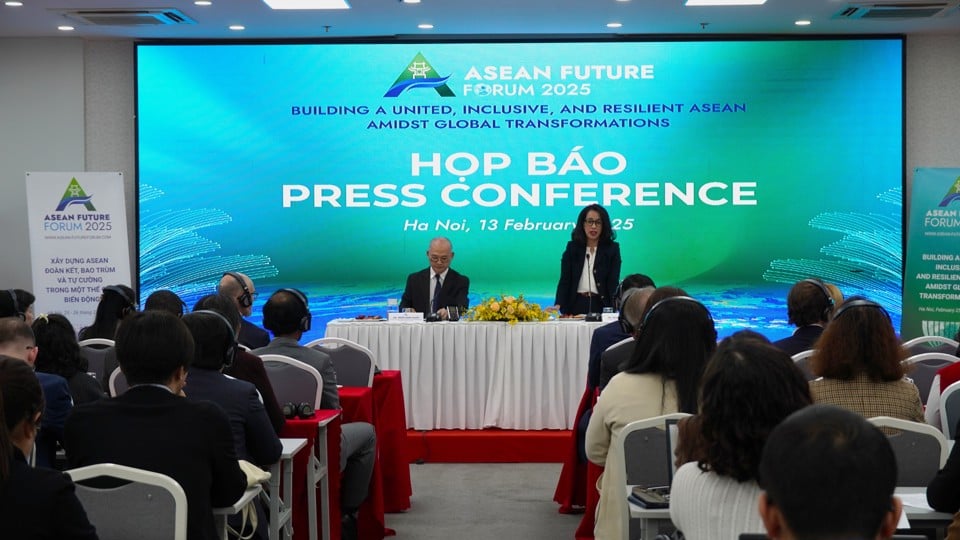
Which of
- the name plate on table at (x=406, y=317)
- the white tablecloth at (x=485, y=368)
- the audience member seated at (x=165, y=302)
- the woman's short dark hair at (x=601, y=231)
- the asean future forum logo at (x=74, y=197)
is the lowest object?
the white tablecloth at (x=485, y=368)

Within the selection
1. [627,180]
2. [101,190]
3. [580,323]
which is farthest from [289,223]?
[580,323]

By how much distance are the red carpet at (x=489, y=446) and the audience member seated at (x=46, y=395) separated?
3.51 metres

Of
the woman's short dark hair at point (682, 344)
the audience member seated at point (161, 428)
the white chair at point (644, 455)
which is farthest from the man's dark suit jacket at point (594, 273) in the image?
the audience member seated at point (161, 428)

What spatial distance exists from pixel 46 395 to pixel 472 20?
633 centimetres

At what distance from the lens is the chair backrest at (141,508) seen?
2.69 metres

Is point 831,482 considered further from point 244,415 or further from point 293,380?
point 293,380

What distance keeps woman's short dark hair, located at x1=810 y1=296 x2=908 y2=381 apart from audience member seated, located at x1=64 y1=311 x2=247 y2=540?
188 cm

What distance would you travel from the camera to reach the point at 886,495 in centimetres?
138

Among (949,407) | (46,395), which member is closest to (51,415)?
(46,395)

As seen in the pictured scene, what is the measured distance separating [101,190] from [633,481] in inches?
298

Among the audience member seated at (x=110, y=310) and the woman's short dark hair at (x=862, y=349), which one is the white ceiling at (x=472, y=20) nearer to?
the audience member seated at (x=110, y=310)

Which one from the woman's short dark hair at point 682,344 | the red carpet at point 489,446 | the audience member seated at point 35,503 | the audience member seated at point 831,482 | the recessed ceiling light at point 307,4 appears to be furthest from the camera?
the recessed ceiling light at point 307,4

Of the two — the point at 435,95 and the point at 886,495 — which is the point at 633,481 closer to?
the point at 886,495

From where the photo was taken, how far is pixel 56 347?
4301mm
